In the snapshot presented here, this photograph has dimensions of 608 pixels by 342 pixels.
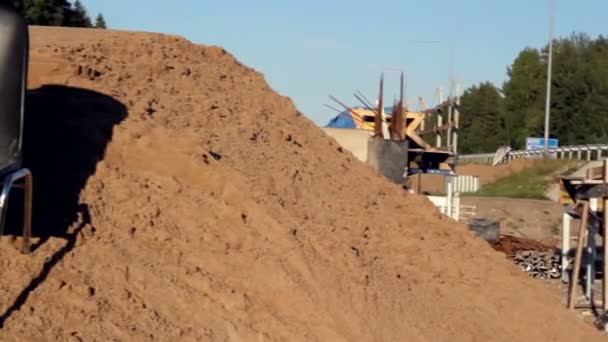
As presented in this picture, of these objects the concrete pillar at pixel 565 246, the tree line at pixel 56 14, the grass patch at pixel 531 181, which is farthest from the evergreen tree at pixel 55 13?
the grass patch at pixel 531 181

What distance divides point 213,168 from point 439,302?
2941mm

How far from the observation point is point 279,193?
10039 millimetres

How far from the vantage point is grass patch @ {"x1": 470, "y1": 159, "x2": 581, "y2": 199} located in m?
49.4

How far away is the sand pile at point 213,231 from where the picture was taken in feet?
23.4

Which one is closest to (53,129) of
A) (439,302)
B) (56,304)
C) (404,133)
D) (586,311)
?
(56,304)

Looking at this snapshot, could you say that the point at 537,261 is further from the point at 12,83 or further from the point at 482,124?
the point at 482,124

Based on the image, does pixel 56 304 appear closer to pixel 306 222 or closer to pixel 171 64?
pixel 306 222

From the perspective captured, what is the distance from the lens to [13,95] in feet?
23.5

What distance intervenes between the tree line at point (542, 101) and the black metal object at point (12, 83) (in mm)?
68513

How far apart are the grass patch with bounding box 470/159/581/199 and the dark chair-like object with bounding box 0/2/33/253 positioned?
41636mm

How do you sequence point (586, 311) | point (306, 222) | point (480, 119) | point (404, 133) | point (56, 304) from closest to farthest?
1. point (56, 304)
2. point (306, 222)
3. point (586, 311)
4. point (404, 133)
5. point (480, 119)

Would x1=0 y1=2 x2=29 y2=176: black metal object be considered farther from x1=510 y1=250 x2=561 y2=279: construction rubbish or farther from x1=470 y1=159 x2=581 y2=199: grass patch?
x1=470 y1=159 x2=581 y2=199: grass patch

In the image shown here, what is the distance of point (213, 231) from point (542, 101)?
8217cm

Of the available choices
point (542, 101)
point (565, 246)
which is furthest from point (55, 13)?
point (542, 101)
